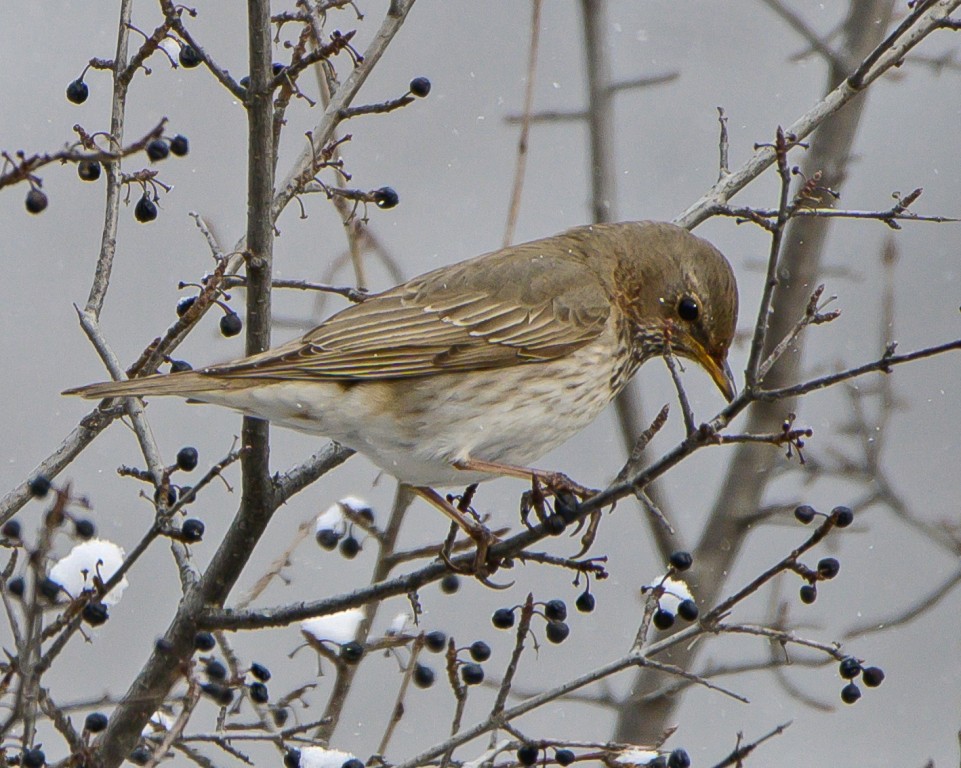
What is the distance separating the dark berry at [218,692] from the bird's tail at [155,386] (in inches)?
32.8

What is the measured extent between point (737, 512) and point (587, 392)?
1593mm

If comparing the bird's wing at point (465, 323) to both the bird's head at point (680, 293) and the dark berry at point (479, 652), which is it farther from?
the dark berry at point (479, 652)

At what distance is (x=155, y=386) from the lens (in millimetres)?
3568

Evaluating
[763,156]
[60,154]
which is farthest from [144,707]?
[763,156]

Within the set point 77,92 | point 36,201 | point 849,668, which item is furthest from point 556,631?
point 77,92

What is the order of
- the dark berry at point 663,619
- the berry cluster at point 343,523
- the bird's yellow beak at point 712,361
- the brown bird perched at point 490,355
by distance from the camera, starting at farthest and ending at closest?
the bird's yellow beak at point 712,361, the berry cluster at point 343,523, the brown bird perched at point 490,355, the dark berry at point 663,619

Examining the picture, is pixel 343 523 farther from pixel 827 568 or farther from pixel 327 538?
pixel 827 568

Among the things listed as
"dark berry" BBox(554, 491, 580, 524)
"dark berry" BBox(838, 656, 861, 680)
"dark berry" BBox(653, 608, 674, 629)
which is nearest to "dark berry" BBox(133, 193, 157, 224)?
"dark berry" BBox(554, 491, 580, 524)

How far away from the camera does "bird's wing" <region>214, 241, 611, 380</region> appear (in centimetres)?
432

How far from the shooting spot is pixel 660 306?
497cm

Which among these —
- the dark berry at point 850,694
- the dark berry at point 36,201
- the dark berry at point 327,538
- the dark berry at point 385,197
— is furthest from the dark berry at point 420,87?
the dark berry at point 850,694

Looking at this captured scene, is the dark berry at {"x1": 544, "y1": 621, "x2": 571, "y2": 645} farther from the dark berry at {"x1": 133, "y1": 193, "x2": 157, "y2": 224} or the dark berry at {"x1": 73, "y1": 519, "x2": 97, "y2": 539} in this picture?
the dark berry at {"x1": 133, "y1": 193, "x2": 157, "y2": 224}

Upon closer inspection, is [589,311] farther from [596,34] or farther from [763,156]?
[596,34]

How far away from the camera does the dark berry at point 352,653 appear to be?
3.55 metres
